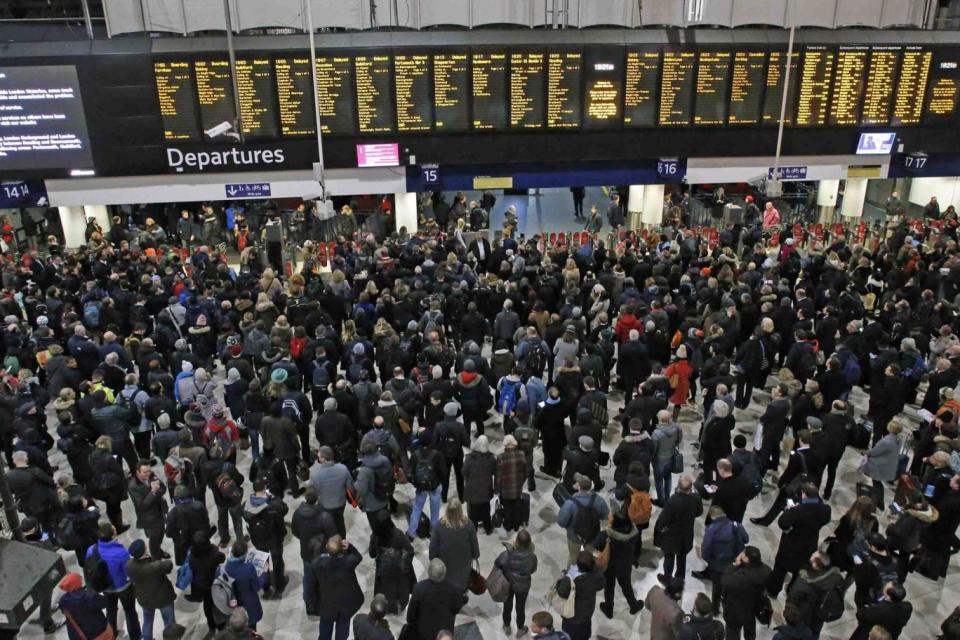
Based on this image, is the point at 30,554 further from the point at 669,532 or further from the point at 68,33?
the point at 68,33

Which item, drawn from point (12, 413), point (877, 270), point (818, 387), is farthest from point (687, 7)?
point (12, 413)

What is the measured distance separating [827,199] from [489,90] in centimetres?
952

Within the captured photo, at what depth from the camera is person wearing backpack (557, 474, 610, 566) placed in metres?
7.67

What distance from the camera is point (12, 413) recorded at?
33.4ft

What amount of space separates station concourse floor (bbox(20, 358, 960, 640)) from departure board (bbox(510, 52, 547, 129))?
9.79m

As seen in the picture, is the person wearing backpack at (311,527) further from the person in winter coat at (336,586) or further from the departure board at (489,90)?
the departure board at (489,90)

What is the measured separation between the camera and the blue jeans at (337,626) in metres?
7.31

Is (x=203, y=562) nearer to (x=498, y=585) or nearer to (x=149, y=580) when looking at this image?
(x=149, y=580)

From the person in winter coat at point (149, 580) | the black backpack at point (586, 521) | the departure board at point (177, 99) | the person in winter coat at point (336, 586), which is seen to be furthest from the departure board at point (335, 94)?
the person in winter coat at point (336, 586)

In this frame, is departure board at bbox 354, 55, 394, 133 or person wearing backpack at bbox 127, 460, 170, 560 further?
departure board at bbox 354, 55, 394, 133

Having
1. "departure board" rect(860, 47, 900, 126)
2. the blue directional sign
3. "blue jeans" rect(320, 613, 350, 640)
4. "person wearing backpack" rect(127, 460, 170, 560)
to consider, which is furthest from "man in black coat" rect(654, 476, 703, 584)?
"departure board" rect(860, 47, 900, 126)

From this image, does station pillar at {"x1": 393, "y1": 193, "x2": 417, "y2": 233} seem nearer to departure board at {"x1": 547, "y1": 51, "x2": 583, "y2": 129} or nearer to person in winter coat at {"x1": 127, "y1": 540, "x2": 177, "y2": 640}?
departure board at {"x1": 547, "y1": 51, "x2": 583, "y2": 129}

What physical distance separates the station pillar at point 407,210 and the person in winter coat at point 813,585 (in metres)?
14.0

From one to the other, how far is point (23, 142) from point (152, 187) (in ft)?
8.51
